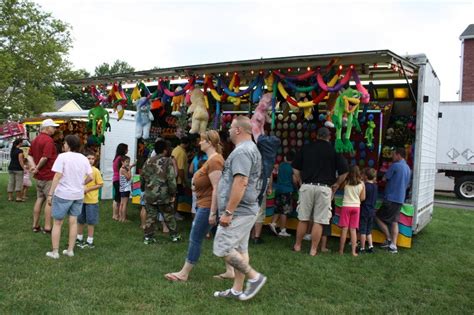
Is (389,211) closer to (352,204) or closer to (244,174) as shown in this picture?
(352,204)

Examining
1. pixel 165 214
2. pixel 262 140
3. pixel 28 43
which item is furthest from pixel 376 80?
pixel 28 43

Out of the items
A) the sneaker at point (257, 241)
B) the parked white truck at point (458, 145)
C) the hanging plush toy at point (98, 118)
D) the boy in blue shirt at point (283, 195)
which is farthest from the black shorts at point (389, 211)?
the parked white truck at point (458, 145)

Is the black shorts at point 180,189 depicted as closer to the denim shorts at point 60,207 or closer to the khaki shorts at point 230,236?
the denim shorts at point 60,207

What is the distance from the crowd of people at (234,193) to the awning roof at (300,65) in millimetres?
974

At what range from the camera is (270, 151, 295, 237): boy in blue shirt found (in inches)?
264

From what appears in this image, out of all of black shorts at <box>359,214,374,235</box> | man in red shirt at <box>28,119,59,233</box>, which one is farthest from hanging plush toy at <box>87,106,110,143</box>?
black shorts at <box>359,214,374,235</box>

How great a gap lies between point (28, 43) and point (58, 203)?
15.5m

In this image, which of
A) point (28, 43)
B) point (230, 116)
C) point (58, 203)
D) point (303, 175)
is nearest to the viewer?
point (58, 203)

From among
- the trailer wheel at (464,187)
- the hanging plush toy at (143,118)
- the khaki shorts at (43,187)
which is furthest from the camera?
the trailer wheel at (464,187)

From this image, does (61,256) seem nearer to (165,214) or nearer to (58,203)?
(58,203)

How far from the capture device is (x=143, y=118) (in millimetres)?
8266

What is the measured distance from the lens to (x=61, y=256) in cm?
515

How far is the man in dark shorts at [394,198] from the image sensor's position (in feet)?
19.9

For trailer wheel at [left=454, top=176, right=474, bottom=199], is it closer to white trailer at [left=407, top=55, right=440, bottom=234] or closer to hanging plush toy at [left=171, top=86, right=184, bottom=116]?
white trailer at [left=407, top=55, right=440, bottom=234]
